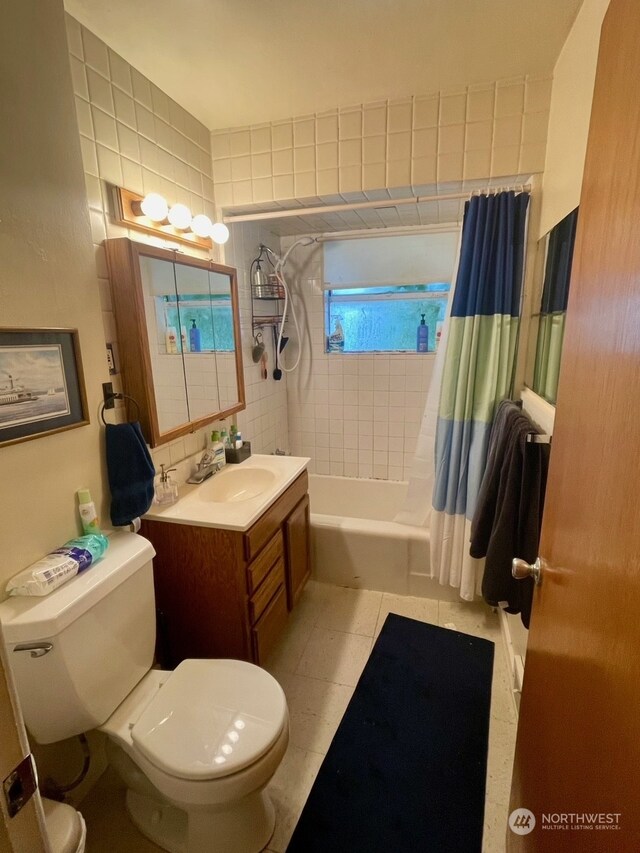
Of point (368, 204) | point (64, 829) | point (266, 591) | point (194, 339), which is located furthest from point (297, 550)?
point (368, 204)

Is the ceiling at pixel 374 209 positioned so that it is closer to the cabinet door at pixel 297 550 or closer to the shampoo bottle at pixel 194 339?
the shampoo bottle at pixel 194 339

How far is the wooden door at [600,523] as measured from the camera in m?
0.47

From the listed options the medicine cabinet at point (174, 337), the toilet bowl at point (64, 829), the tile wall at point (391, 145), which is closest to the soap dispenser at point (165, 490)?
the medicine cabinet at point (174, 337)

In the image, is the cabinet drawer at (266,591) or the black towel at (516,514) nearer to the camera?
the black towel at (516,514)

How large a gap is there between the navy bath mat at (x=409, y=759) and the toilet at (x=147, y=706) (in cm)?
23

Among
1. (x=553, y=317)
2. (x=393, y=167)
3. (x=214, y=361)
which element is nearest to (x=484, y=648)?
(x=553, y=317)

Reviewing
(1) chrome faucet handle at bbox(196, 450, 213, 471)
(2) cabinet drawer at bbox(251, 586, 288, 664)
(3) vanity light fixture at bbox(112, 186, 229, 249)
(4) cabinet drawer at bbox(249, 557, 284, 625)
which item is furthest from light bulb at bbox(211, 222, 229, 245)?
(2) cabinet drawer at bbox(251, 586, 288, 664)

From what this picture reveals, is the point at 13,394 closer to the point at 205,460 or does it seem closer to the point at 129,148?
the point at 205,460

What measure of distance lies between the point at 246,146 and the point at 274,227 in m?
0.79

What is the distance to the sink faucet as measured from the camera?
184 cm

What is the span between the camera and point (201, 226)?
1785 millimetres

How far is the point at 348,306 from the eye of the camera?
304 centimetres

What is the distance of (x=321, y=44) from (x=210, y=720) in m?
2.19

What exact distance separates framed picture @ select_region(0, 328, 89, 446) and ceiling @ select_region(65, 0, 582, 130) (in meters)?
1.04
